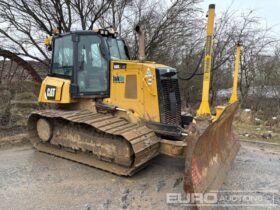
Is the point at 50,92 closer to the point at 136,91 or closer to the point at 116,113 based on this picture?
the point at 116,113

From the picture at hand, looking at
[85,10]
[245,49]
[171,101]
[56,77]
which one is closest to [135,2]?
[85,10]

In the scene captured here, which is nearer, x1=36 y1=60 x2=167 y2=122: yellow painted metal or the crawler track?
the crawler track

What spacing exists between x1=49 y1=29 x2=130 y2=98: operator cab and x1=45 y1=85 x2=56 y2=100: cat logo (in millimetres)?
419

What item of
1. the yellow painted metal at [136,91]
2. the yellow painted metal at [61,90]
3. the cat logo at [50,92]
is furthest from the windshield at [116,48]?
the cat logo at [50,92]

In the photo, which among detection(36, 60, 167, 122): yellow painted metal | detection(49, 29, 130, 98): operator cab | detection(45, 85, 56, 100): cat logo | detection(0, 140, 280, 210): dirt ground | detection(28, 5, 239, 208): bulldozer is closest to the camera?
detection(0, 140, 280, 210): dirt ground

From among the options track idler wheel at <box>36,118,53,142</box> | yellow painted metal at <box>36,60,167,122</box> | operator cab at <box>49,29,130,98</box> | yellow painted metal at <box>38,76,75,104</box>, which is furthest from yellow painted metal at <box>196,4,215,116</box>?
track idler wheel at <box>36,118,53,142</box>

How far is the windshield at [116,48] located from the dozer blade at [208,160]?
2.39 meters

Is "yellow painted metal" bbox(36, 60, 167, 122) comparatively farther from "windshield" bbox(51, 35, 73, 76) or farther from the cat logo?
"windshield" bbox(51, 35, 73, 76)

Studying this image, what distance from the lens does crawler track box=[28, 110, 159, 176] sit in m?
3.76

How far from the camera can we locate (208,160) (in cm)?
325

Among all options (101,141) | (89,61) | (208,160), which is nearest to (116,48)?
(89,61)

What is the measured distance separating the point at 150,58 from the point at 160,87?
7.21m

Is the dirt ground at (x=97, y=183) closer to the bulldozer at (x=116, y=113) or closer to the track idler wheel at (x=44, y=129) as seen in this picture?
the bulldozer at (x=116, y=113)

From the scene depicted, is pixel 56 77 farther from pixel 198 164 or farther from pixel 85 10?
pixel 85 10
